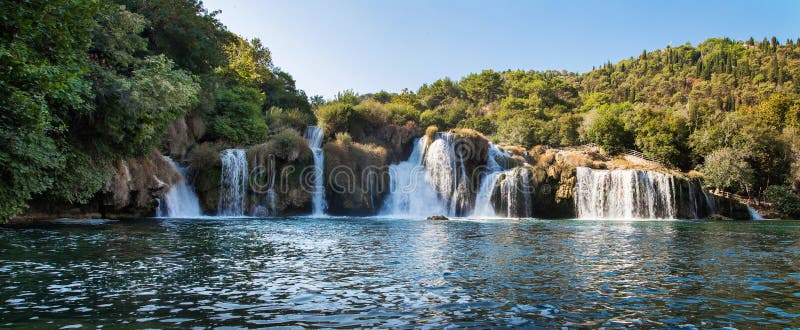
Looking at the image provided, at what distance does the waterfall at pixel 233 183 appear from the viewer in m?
31.4

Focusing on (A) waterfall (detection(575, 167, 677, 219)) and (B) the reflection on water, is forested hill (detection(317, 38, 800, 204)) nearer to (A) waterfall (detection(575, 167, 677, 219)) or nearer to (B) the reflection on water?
(A) waterfall (detection(575, 167, 677, 219))

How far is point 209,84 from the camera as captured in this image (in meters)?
31.2

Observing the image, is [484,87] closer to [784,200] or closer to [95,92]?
[784,200]

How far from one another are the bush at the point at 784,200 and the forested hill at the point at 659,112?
1.93ft

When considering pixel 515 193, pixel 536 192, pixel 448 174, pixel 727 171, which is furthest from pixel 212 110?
pixel 727 171

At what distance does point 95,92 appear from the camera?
17219mm

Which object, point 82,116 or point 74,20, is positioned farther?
point 82,116

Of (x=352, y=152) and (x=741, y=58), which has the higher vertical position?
(x=741, y=58)

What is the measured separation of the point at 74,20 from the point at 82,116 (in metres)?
9.05

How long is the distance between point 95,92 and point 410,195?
25.7m

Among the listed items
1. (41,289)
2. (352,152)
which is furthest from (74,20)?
(352,152)

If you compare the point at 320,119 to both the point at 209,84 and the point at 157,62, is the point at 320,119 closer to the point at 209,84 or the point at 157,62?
the point at 209,84

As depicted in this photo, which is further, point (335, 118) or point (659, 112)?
point (659, 112)

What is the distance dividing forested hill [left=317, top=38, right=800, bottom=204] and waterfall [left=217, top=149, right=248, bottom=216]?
13288mm
